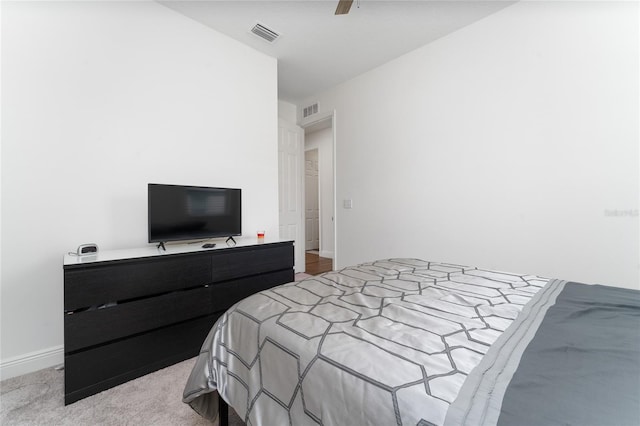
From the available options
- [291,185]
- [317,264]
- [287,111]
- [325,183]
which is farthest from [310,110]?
[317,264]

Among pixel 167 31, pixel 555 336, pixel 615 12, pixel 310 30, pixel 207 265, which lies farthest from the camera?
pixel 310 30

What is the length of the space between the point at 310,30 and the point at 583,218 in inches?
113

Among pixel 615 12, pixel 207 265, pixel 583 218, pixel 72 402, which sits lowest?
pixel 72 402

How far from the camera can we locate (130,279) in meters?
1.62

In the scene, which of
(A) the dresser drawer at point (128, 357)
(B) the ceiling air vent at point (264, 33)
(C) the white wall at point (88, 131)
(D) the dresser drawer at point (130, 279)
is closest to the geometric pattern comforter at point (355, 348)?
(A) the dresser drawer at point (128, 357)

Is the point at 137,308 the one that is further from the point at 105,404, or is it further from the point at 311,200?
the point at 311,200

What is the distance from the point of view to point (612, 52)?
73.0 inches

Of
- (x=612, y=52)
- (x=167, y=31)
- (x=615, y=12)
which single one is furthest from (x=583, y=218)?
(x=167, y=31)

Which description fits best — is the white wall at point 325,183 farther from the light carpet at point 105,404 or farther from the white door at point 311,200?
the light carpet at point 105,404

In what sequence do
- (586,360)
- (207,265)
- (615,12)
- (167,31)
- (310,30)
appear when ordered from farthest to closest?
(310,30) < (167,31) < (207,265) < (615,12) < (586,360)

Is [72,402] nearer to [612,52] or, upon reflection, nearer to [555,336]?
[555,336]

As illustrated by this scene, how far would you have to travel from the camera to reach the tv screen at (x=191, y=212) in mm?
1979

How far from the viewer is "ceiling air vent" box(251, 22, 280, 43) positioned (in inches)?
101

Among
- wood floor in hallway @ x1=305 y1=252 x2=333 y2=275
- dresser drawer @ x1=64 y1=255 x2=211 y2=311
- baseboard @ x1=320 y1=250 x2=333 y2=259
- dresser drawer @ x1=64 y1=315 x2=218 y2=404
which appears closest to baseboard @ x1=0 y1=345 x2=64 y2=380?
dresser drawer @ x1=64 y1=315 x2=218 y2=404
